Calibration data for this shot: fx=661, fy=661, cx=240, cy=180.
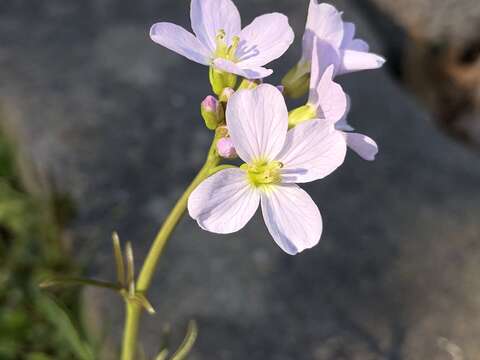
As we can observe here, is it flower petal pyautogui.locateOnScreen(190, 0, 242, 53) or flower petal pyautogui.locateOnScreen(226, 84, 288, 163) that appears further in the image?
flower petal pyautogui.locateOnScreen(190, 0, 242, 53)

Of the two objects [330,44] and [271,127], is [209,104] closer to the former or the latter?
[271,127]

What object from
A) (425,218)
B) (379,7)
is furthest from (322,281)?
(379,7)

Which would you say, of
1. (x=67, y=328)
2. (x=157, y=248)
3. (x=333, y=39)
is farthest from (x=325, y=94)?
(x=67, y=328)

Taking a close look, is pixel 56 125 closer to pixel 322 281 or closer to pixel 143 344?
pixel 143 344

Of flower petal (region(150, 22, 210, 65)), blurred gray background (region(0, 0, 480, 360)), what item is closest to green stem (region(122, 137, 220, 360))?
flower petal (region(150, 22, 210, 65))

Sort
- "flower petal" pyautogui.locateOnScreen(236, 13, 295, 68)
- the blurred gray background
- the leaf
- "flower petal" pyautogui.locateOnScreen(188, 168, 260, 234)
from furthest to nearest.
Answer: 1. the blurred gray background
2. the leaf
3. "flower petal" pyautogui.locateOnScreen(236, 13, 295, 68)
4. "flower petal" pyautogui.locateOnScreen(188, 168, 260, 234)

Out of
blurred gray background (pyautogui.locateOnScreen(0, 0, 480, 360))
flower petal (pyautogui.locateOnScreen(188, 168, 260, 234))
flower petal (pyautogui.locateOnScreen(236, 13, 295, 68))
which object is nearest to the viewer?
flower petal (pyautogui.locateOnScreen(188, 168, 260, 234))

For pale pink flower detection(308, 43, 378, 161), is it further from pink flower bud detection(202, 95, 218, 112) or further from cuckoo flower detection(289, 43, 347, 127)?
pink flower bud detection(202, 95, 218, 112)
